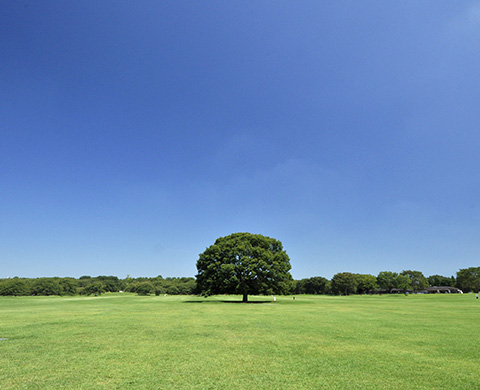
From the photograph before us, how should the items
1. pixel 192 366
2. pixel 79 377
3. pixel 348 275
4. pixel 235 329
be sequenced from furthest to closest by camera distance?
pixel 348 275 < pixel 235 329 < pixel 192 366 < pixel 79 377

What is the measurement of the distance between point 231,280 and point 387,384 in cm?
4345

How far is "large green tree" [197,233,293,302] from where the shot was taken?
5069cm

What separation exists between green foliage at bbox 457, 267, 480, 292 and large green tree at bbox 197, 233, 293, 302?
14996 centimetres

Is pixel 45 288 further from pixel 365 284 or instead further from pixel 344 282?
pixel 365 284

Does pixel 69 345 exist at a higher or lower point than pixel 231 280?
lower

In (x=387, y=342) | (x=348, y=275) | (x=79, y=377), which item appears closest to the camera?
(x=79, y=377)

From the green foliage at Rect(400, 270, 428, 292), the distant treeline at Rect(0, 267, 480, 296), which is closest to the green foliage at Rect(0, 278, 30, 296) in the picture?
the distant treeline at Rect(0, 267, 480, 296)

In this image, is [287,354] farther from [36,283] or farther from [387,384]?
[36,283]

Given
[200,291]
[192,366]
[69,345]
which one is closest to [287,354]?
[192,366]

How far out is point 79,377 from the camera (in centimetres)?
887

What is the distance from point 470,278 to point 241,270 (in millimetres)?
161025

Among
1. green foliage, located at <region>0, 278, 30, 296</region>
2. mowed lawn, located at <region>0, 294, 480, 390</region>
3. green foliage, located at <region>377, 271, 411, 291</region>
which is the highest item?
green foliage, located at <region>377, 271, 411, 291</region>

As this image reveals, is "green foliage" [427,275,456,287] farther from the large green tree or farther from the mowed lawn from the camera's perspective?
the mowed lawn

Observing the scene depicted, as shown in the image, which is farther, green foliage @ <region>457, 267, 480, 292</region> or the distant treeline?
green foliage @ <region>457, 267, 480, 292</region>
